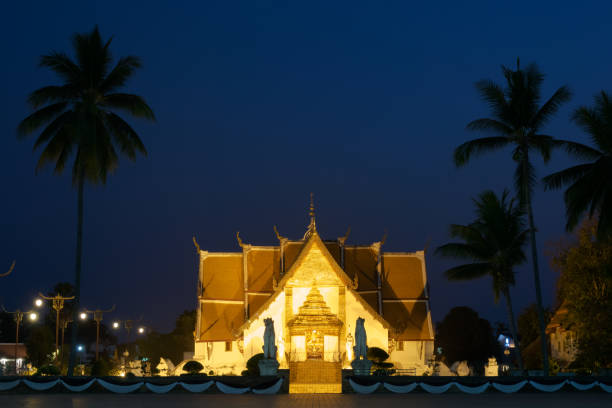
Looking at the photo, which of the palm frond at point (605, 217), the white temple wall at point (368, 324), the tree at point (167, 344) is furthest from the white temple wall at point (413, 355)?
the tree at point (167, 344)

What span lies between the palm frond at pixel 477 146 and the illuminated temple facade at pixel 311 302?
9736 millimetres

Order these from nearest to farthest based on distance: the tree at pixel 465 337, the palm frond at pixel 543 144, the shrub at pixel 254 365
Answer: the palm frond at pixel 543 144 < the shrub at pixel 254 365 < the tree at pixel 465 337

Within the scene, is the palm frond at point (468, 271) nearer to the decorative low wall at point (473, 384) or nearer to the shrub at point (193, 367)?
the decorative low wall at point (473, 384)

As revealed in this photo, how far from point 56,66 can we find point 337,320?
17.9 meters

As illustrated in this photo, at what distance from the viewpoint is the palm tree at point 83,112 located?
27984 millimetres

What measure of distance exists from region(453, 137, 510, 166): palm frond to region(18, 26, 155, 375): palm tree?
45.1 feet

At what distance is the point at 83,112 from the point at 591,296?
2339 cm

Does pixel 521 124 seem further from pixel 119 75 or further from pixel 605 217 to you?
pixel 119 75

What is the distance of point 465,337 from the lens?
234 feet

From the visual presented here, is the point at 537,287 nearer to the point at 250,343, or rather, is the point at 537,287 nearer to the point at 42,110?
the point at 250,343

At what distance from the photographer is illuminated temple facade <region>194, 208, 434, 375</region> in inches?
1372

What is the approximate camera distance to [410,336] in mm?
36969

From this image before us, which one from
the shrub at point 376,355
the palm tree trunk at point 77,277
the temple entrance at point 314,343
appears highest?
the palm tree trunk at point 77,277

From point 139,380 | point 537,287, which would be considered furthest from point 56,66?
point 537,287
